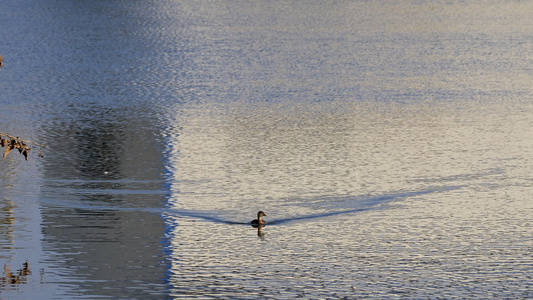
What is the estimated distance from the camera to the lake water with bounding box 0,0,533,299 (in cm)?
1789

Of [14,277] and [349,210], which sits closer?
[14,277]

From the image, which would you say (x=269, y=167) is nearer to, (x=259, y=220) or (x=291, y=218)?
(x=291, y=218)

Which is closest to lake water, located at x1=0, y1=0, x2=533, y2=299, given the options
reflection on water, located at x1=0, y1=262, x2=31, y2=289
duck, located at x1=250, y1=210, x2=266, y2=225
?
reflection on water, located at x1=0, y1=262, x2=31, y2=289

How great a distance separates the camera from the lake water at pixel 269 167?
1789cm

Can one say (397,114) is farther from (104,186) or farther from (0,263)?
(0,263)

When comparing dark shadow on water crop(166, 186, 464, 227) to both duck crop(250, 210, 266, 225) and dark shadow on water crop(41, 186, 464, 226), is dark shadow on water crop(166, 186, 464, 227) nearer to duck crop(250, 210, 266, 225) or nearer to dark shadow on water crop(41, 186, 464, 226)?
dark shadow on water crop(41, 186, 464, 226)

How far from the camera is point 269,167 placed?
26.5 meters

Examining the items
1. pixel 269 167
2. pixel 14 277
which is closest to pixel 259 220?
pixel 14 277

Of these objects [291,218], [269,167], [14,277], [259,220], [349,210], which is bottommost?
[14,277]

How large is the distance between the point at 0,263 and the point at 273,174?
912 centimetres

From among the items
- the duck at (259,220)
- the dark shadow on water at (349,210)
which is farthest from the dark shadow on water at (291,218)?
the duck at (259,220)

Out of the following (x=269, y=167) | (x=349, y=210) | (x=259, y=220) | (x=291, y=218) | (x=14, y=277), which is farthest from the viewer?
(x=269, y=167)

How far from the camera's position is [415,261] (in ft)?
60.6

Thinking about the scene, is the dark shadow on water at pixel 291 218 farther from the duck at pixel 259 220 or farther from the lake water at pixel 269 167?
the duck at pixel 259 220
